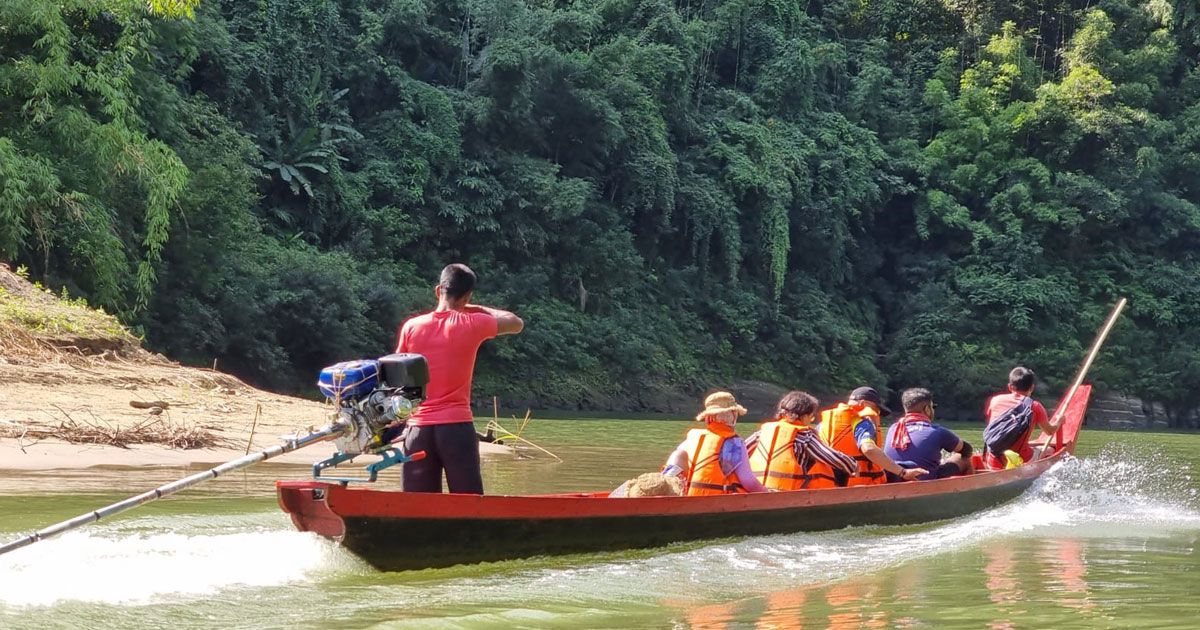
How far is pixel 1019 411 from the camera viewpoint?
37.0 ft

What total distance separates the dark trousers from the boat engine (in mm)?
515

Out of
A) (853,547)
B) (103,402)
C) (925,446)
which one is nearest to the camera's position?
(853,547)

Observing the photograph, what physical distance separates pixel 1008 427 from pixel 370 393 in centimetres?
725

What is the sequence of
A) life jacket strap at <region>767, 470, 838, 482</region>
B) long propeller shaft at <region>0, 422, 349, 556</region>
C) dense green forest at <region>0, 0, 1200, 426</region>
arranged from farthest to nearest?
dense green forest at <region>0, 0, 1200, 426</region>, life jacket strap at <region>767, 470, 838, 482</region>, long propeller shaft at <region>0, 422, 349, 556</region>

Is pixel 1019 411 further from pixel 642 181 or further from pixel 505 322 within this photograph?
pixel 642 181

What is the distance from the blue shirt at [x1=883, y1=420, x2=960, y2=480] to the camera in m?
9.80

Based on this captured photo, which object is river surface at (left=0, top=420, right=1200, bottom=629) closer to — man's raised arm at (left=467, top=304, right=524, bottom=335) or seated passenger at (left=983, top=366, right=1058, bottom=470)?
man's raised arm at (left=467, top=304, right=524, bottom=335)

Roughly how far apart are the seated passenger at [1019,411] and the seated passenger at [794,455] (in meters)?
3.08

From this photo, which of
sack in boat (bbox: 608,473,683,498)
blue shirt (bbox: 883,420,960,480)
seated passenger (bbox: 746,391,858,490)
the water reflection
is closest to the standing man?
the water reflection

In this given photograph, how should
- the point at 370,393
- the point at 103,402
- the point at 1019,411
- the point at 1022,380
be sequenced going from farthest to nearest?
the point at 103,402 < the point at 1019,411 < the point at 1022,380 < the point at 370,393

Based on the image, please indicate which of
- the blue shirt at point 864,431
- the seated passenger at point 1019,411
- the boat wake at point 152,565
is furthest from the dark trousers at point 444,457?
the seated passenger at point 1019,411

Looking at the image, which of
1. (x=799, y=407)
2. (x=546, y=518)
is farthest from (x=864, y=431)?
(x=546, y=518)

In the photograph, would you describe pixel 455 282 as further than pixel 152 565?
Yes

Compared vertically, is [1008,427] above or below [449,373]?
below
